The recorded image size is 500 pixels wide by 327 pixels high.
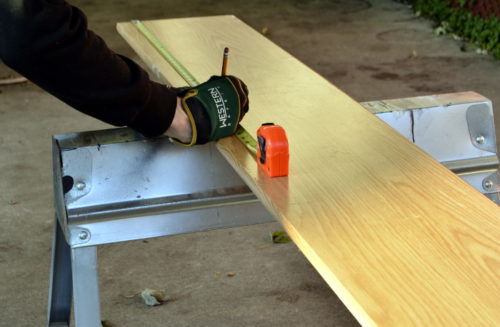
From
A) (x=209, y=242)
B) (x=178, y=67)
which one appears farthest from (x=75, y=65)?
(x=209, y=242)

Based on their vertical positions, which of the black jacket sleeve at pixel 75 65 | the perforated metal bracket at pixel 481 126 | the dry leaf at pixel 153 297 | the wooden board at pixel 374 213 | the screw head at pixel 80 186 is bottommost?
the dry leaf at pixel 153 297

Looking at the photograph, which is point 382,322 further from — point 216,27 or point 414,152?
point 216,27

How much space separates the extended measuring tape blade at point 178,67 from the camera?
188 centimetres

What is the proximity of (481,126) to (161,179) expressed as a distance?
899 millimetres

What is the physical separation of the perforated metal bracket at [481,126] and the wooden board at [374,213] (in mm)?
295

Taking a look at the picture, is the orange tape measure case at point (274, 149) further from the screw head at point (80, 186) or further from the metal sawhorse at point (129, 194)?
the screw head at point (80, 186)

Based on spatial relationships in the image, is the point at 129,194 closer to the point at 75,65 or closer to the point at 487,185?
the point at 75,65

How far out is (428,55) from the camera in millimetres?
5367

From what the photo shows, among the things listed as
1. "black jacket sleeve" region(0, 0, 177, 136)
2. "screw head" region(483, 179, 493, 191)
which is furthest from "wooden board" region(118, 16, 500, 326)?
"screw head" region(483, 179, 493, 191)

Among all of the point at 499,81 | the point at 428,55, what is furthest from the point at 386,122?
the point at 428,55

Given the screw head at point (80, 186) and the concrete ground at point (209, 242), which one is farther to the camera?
the concrete ground at point (209, 242)

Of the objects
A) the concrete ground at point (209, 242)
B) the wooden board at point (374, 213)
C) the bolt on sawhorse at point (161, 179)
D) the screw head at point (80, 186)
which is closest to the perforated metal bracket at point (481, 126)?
the bolt on sawhorse at point (161, 179)

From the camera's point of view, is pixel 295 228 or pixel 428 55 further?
pixel 428 55

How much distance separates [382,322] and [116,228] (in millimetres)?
916
